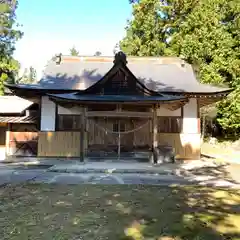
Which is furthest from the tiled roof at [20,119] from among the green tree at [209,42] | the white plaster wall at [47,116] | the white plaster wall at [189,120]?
the green tree at [209,42]

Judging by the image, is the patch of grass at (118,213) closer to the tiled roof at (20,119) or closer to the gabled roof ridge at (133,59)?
the tiled roof at (20,119)

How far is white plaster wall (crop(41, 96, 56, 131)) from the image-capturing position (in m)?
15.0

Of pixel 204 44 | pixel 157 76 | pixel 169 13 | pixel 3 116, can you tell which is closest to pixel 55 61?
pixel 3 116

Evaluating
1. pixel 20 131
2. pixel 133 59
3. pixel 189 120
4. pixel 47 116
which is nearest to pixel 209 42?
pixel 133 59

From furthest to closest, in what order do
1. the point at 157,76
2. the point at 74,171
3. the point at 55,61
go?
→ the point at 55,61, the point at 157,76, the point at 74,171

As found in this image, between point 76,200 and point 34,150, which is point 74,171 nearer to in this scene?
point 76,200

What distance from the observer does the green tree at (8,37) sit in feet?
103

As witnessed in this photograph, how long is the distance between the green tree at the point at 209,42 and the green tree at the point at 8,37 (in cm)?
1303

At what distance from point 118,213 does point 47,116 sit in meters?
10.3

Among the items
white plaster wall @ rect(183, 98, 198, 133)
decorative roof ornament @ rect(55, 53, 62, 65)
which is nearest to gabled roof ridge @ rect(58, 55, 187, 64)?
decorative roof ornament @ rect(55, 53, 62, 65)

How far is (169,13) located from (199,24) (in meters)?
6.11

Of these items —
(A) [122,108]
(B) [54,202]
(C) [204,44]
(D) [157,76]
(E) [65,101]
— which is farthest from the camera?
(C) [204,44]

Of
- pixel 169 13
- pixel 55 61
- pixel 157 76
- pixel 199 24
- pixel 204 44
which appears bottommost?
pixel 157 76

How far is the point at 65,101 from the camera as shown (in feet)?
41.1
